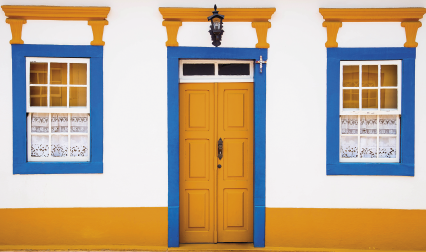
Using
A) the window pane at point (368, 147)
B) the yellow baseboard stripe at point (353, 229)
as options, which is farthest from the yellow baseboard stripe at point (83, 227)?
the window pane at point (368, 147)

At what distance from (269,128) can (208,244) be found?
78.6 inches

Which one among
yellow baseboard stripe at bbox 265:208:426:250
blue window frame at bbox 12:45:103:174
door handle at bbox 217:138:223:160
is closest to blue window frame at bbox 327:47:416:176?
yellow baseboard stripe at bbox 265:208:426:250

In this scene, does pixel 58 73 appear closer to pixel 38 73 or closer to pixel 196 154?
pixel 38 73

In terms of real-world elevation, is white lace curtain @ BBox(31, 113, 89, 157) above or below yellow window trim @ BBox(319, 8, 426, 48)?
below

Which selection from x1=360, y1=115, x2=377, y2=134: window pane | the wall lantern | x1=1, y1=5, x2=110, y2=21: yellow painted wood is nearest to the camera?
the wall lantern

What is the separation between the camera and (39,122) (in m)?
4.27

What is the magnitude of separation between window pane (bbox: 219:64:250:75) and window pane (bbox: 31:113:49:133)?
2716 mm

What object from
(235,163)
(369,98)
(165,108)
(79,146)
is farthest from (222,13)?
(79,146)

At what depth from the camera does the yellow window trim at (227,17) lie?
13.6ft

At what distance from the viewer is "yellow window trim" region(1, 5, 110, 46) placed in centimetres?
410

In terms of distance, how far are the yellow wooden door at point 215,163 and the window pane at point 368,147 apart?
→ 1.67 m

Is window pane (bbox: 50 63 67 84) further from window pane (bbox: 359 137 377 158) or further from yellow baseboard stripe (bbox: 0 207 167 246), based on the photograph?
window pane (bbox: 359 137 377 158)

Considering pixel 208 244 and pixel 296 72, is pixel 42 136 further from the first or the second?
pixel 296 72

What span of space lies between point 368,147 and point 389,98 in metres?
0.80
